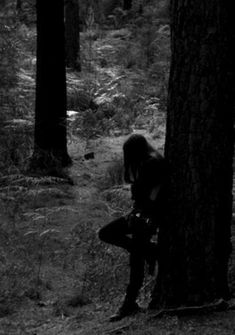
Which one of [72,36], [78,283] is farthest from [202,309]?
[72,36]

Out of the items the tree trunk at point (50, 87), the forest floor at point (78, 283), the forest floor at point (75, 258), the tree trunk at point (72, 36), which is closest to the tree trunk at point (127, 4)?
the tree trunk at point (72, 36)

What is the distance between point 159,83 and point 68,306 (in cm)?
1129

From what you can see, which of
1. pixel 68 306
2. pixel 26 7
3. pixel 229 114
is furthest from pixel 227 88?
pixel 26 7

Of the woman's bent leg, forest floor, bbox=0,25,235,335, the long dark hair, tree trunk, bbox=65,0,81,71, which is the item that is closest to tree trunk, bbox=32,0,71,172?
forest floor, bbox=0,25,235,335

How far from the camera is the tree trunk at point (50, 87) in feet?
38.4

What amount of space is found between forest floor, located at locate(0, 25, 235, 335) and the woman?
0.40 meters

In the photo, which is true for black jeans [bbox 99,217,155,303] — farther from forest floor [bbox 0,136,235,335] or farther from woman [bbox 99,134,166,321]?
forest floor [bbox 0,136,235,335]

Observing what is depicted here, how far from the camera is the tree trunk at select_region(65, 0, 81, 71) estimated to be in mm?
20031

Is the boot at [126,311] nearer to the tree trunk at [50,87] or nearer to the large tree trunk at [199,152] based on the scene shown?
the large tree trunk at [199,152]

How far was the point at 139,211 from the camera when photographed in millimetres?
5578

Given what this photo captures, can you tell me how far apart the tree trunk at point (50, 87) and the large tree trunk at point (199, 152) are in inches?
256

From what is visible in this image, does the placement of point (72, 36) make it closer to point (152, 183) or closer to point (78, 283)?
point (78, 283)

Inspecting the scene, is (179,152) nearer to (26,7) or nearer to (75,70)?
(75,70)

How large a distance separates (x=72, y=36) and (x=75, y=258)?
42.1 feet
